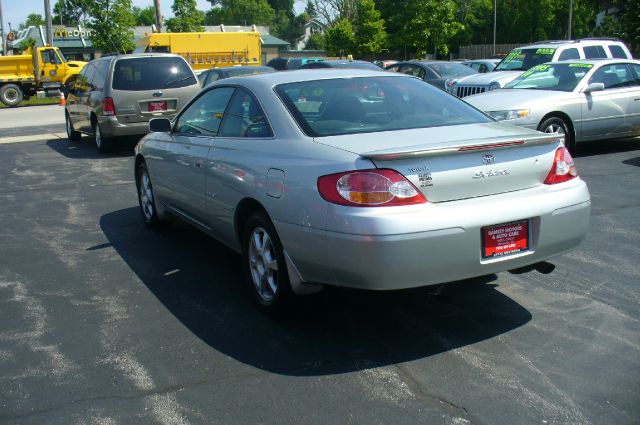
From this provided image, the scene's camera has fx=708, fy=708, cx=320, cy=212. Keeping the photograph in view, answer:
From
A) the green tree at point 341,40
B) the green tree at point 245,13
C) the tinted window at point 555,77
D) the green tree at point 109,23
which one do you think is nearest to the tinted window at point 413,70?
the tinted window at point 555,77

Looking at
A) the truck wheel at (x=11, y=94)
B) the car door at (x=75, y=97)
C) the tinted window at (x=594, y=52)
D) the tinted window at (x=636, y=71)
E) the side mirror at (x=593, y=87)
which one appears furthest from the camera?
the truck wheel at (x=11, y=94)

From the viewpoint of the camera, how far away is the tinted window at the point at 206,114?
5617 millimetres

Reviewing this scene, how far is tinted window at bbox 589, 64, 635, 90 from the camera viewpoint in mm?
11492

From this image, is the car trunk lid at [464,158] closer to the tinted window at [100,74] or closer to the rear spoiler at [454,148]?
the rear spoiler at [454,148]

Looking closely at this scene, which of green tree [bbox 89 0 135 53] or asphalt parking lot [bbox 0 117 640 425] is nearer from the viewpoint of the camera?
asphalt parking lot [bbox 0 117 640 425]

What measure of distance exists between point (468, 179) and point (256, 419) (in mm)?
1765

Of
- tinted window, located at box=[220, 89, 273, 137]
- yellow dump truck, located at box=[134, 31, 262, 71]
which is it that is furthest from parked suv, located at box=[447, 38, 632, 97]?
yellow dump truck, located at box=[134, 31, 262, 71]

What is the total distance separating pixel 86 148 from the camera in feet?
47.4

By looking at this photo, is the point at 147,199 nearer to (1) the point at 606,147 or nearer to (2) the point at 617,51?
(1) the point at 606,147

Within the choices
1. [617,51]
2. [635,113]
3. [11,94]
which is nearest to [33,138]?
[635,113]

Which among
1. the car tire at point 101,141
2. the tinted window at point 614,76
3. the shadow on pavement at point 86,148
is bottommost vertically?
the shadow on pavement at point 86,148

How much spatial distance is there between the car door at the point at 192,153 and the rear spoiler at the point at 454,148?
200 cm

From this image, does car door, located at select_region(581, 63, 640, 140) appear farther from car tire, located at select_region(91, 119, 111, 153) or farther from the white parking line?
the white parking line

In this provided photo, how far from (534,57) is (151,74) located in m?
8.44
